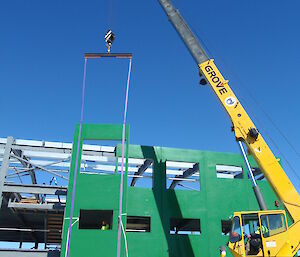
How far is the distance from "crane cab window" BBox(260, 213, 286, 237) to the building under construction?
22.2 feet

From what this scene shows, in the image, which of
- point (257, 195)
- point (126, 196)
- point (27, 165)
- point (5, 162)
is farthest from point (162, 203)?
point (5, 162)

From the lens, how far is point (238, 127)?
14.3 m

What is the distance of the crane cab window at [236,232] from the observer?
12283 millimetres

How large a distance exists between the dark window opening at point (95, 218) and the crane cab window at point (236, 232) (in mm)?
6597

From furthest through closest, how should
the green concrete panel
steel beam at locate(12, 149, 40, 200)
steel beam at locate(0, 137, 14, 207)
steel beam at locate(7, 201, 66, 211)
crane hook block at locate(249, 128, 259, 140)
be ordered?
1. steel beam at locate(12, 149, 40, 200)
2. steel beam at locate(7, 201, 66, 211)
3. steel beam at locate(0, 137, 14, 207)
4. the green concrete panel
5. crane hook block at locate(249, 128, 259, 140)

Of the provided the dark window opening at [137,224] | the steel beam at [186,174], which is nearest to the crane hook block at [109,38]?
the steel beam at [186,174]

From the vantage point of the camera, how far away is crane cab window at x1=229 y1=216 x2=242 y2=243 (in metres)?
12.3

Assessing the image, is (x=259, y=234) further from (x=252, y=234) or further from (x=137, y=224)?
(x=137, y=224)

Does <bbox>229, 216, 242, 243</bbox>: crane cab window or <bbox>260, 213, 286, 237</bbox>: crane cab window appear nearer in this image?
<bbox>260, 213, 286, 237</bbox>: crane cab window

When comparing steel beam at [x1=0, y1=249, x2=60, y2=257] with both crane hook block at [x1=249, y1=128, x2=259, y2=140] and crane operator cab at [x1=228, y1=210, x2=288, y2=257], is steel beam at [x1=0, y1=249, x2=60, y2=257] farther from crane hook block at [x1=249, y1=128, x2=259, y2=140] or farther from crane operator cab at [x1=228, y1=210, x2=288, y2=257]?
crane hook block at [x1=249, y1=128, x2=259, y2=140]

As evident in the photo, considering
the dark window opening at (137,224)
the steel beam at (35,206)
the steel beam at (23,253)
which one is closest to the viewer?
the steel beam at (23,253)

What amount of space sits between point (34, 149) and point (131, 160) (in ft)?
18.3

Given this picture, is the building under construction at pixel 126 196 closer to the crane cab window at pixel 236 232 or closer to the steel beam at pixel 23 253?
the steel beam at pixel 23 253

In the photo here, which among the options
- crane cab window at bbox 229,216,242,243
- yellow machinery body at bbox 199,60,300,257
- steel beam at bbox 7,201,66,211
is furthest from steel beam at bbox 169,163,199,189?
crane cab window at bbox 229,216,242,243
